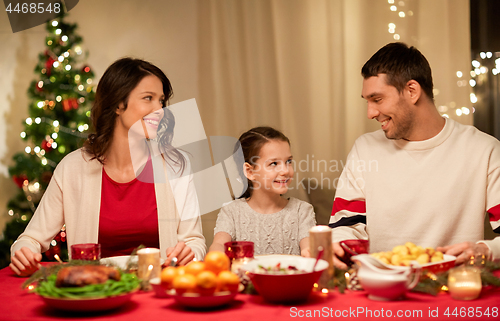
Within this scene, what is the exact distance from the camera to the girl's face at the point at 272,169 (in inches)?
92.9

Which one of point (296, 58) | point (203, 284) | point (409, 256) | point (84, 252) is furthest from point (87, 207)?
point (296, 58)

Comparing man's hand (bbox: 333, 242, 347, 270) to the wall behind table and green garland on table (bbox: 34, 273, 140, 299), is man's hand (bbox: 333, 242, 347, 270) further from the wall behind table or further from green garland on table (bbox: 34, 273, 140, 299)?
the wall behind table

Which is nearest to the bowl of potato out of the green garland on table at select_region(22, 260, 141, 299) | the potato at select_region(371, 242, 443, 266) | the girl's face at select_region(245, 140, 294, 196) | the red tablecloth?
the potato at select_region(371, 242, 443, 266)

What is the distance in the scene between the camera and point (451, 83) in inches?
125

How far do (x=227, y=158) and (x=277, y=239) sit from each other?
53.4 inches

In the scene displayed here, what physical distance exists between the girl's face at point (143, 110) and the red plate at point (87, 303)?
4.05 ft

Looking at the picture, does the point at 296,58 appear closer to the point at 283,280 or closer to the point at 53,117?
the point at 53,117

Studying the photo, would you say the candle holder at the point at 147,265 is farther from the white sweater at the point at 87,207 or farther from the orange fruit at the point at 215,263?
the white sweater at the point at 87,207

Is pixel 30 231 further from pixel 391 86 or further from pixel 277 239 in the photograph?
pixel 391 86

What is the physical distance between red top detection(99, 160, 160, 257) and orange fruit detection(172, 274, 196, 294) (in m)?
1.01

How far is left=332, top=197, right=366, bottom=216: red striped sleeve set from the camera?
217 centimetres

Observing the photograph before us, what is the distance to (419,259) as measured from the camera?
125cm

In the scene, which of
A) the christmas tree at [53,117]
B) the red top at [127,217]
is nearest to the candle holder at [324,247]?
the red top at [127,217]

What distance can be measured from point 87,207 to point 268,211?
0.96 m
